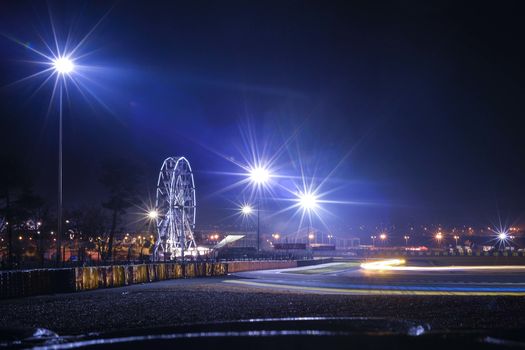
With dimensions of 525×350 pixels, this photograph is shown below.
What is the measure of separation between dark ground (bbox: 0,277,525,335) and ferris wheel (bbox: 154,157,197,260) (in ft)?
152

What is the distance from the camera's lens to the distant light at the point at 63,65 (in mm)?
27750

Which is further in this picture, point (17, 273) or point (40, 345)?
point (17, 273)

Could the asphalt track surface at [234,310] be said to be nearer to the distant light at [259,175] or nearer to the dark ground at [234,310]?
the dark ground at [234,310]

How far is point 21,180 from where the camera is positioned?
188ft

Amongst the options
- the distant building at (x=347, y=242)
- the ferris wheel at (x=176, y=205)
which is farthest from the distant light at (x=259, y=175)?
the distant building at (x=347, y=242)

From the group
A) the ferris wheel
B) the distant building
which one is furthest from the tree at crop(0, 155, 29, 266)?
the distant building

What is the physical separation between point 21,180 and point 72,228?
149 ft

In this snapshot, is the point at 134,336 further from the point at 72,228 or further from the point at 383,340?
the point at 72,228

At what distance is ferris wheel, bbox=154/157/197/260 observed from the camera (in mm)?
66438

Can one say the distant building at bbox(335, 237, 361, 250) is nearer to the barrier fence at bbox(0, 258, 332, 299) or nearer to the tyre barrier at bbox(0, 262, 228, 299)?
the barrier fence at bbox(0, 258, 332, 299)

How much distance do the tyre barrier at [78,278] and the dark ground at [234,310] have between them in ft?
6.74

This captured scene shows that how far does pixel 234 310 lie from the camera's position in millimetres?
15688

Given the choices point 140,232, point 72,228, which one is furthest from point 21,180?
point 140,232

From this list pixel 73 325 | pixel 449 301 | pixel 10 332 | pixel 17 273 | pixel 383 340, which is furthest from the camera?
pixel 17 273
